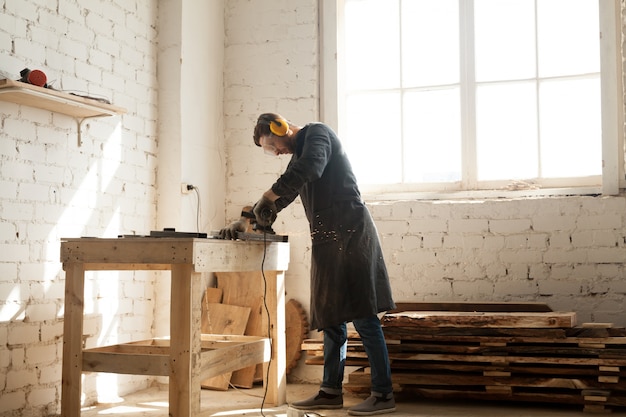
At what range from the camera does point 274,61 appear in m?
5.83

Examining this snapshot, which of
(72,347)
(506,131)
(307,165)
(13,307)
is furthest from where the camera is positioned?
(506,131)

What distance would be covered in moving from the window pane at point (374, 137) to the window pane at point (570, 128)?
3.51ft

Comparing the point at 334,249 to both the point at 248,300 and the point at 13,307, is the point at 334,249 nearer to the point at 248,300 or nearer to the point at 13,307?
the point at 248,300

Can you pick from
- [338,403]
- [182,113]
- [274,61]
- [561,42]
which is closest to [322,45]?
[274,61]

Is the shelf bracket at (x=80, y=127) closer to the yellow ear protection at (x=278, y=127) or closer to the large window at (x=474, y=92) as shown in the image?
the yellow ear protection at (x=278, y=127)

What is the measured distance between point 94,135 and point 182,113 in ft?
2.68

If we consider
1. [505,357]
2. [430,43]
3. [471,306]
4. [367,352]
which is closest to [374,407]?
[367,352]

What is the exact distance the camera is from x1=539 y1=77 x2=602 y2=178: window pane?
17.1 ft

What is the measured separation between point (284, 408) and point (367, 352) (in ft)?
2.24

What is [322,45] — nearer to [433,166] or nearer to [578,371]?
[433,166]

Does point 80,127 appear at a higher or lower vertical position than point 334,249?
higher

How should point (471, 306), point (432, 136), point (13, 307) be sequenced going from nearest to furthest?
point (13, 307) → point (471, 306) → point (432, 136)

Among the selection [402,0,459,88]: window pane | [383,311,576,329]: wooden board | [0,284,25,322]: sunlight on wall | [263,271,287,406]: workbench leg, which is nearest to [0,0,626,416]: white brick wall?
[0,284,25,322]: sunlight on wall

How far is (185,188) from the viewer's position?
542 cm
